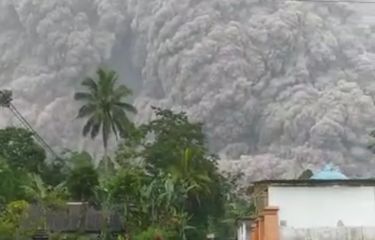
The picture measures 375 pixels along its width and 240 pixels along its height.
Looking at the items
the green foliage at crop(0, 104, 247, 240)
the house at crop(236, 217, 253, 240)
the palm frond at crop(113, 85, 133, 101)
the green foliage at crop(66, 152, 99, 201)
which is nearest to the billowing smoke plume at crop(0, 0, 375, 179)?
the green foliage at crop(0, 104, 247, 240)

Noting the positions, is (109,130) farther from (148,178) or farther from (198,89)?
(198,89)

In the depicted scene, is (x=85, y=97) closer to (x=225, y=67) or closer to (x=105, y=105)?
(x=105, y=105)

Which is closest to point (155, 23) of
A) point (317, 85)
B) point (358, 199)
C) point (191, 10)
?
point (191, 10)

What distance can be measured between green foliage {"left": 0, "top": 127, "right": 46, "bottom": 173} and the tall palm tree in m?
3.75

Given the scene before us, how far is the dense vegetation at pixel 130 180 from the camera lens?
4025 cm

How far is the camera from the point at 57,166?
186 feet

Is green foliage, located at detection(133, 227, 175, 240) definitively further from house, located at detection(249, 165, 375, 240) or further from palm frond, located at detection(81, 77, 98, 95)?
palm frond, located at detection(81, 77, 98, 95)

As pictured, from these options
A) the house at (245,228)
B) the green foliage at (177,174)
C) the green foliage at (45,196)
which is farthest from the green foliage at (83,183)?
the house at (245,228)

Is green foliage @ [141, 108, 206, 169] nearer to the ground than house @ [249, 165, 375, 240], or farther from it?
farther from it

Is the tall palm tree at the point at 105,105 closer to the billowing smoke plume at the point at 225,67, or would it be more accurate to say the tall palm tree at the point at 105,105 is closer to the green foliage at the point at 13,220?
the green foliage at the point at 13,220

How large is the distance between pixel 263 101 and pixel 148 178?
193 feet

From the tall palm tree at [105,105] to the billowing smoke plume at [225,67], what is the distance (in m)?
35.2

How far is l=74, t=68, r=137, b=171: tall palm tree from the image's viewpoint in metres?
56.8

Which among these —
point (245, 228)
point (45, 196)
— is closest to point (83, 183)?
point (45, 196)
